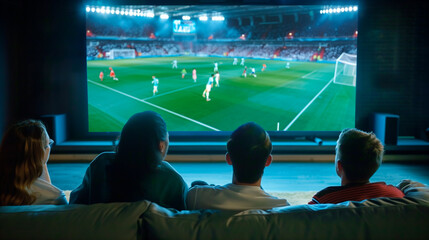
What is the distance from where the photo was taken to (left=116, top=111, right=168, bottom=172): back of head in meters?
1.78

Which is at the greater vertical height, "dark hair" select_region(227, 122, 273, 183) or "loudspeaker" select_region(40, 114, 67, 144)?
"dark hair" select_region(227, 122, 273, 183)

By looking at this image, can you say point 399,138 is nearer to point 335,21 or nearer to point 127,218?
point 335,21

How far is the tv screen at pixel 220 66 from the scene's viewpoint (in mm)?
6555

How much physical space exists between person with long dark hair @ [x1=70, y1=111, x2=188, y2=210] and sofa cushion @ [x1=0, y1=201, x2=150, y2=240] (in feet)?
1.62

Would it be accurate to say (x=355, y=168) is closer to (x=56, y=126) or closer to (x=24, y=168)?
(x=24, y=168)

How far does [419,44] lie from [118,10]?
4822 millimetres

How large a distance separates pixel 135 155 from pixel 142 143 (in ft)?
0.20

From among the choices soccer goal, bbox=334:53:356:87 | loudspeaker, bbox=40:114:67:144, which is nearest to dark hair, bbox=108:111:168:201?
loudspeaker, bbox=40:114:67:144

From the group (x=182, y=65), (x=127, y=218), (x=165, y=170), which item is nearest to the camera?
(x=127, y=218)

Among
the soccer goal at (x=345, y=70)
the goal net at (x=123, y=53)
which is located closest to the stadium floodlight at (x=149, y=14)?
the goal net at (x=123, y=53)

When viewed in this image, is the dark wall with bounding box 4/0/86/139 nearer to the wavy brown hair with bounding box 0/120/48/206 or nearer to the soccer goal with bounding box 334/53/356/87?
the soccer goal with bounding box 334/53/356/87

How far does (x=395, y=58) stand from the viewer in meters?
6.50

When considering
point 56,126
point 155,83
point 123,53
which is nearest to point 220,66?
point 155,83

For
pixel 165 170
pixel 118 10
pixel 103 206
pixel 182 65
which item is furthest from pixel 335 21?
pixel 103 206
